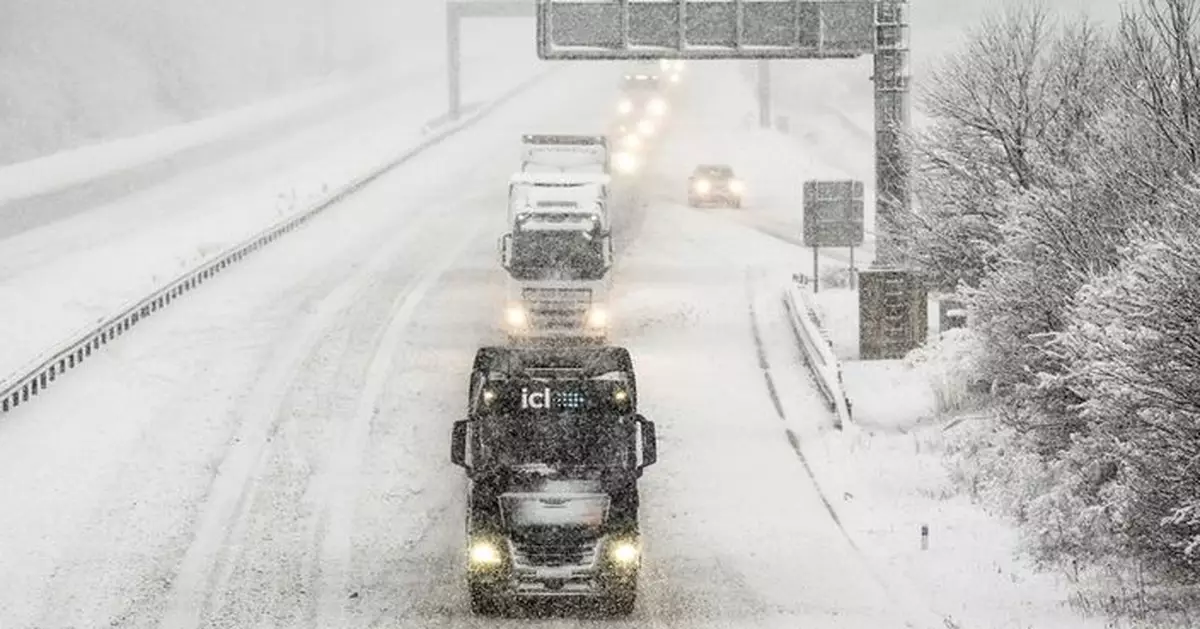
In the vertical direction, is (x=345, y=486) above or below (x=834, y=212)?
below

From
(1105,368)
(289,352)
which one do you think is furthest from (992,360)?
(289,352)

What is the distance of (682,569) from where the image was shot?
21203mm

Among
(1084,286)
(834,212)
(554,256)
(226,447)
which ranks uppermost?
(834,212)

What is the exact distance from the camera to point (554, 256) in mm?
32156

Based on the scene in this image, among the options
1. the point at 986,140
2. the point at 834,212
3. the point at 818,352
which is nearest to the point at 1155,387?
the point at 818,352

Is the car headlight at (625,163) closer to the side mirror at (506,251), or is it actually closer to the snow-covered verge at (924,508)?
the snow-covered verge at (924,508)

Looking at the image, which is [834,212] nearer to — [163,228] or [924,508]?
[924,508]

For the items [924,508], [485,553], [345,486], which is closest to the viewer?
[485,553]

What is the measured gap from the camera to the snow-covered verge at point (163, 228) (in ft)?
133

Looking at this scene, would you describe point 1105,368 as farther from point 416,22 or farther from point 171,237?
point 416,22

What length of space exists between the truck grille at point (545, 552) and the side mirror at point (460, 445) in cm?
112

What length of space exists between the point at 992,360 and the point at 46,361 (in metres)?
17.5

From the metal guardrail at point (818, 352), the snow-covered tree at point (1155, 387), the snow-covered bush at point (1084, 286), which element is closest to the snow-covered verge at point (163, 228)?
the metal guardrail at point (818, 352)

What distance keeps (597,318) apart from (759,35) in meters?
11.3
